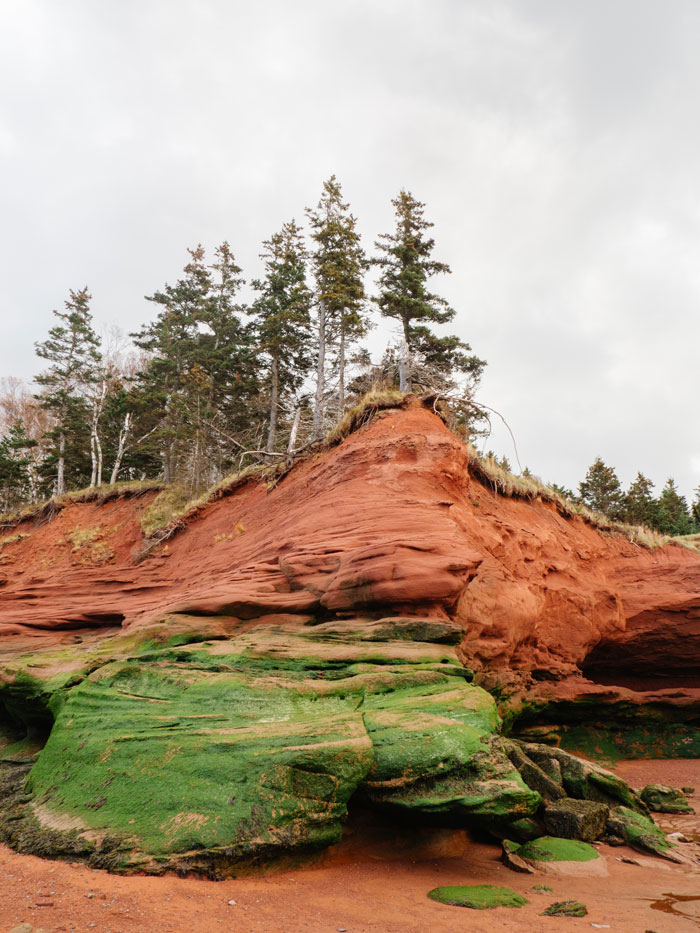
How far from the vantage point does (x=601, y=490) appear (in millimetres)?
36281

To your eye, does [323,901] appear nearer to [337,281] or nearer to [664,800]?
[664,800]

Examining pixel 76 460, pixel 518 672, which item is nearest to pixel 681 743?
pixel 518 672

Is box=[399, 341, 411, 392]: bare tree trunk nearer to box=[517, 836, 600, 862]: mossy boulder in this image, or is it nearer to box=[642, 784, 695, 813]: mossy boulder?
box=[642, 784, 695, 813]: mossy boulder

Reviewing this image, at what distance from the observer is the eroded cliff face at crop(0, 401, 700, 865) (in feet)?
16.5

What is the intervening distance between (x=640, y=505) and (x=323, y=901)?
3510cm

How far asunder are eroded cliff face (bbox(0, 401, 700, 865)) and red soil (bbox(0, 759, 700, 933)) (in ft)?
1.23

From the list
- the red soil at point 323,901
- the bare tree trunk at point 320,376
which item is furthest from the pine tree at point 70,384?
the red soil at point 323,901

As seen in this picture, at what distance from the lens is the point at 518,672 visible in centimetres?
1103

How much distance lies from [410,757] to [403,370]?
710 inches

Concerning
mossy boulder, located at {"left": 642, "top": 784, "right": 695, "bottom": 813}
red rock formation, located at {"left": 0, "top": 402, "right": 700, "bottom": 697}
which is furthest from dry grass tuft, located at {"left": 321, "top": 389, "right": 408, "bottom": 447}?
mossy boulder, located at {"left": 642, "top": 784, "right": 695, "bottom": 813}

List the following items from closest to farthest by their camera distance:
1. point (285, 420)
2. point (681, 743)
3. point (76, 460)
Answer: point (681, 743)
point (285, 420)
point (76, 460)

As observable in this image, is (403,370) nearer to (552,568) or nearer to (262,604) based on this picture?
(552,568)

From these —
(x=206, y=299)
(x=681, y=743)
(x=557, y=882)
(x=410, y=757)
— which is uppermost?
(x=206, y=299)

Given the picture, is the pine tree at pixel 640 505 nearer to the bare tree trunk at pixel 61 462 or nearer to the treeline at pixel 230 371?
the treeline at pixel 230 371
